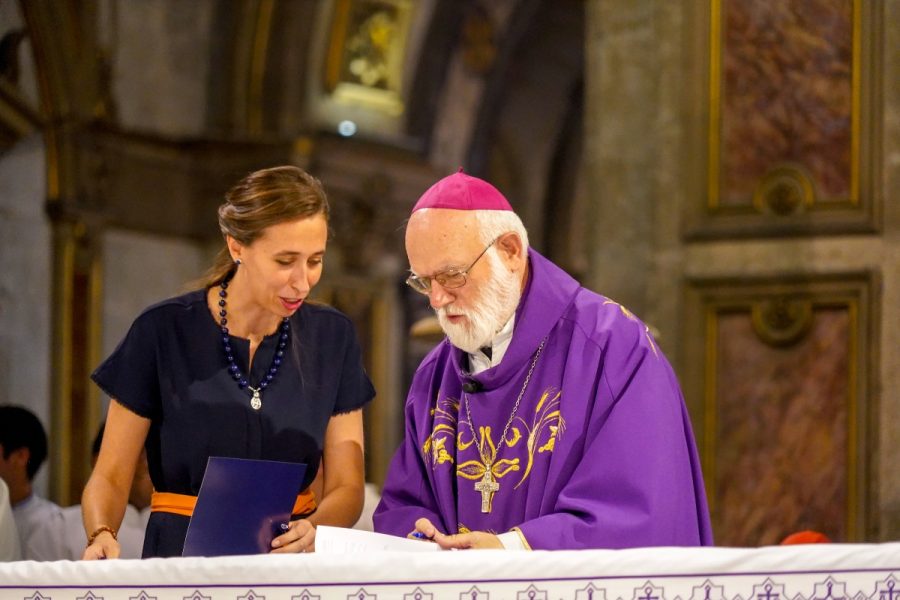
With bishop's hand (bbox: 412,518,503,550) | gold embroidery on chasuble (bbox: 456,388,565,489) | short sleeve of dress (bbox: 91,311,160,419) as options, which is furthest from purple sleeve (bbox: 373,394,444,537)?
short sleeve of dress (bbox: 91,311,160,419)

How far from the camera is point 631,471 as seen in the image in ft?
10.4

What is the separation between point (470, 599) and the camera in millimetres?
2566

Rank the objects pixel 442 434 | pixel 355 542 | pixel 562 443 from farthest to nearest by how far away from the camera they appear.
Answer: pixel 442 434 → pixel 562 443 → pixel 355 542

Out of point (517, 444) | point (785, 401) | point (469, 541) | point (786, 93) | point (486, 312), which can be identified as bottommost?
point (785, 401)

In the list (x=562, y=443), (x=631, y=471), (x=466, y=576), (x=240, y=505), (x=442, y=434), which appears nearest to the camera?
(x=466, y=576)

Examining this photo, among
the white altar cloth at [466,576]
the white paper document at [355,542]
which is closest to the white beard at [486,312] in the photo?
the white paper document at [355,542]

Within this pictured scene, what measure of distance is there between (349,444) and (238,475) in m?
0.54

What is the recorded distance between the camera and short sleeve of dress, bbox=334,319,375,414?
3541mm

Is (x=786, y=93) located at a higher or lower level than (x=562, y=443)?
higher

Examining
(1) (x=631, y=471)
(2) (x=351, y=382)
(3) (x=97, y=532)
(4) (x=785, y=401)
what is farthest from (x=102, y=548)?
(4) (x=785, y=401)

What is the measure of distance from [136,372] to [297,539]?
588 mm

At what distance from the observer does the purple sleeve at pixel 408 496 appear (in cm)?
343

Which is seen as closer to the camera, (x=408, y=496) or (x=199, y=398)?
(x=199, y=398)

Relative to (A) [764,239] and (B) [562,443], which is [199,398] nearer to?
(B) [562,443]
